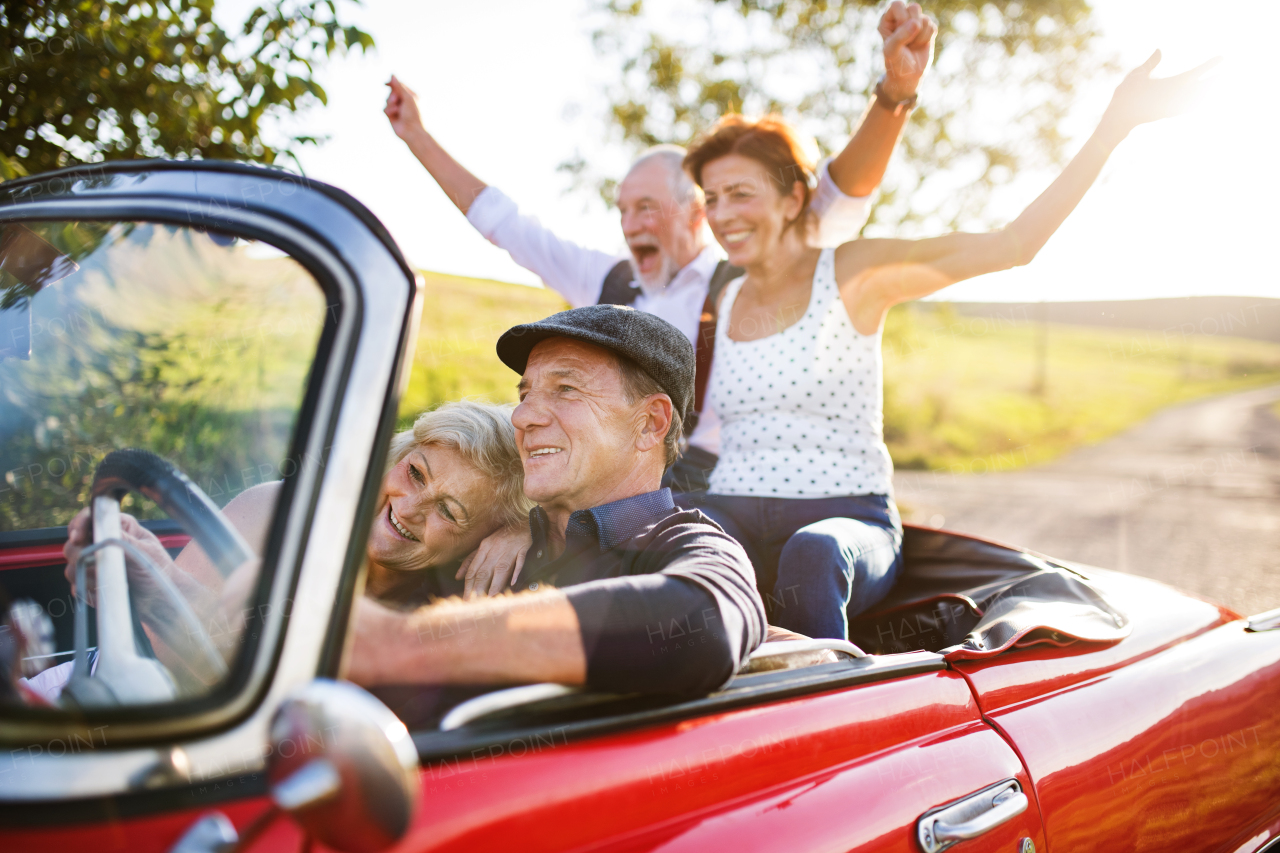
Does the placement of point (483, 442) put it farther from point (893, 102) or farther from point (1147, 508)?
point (1147, 508)

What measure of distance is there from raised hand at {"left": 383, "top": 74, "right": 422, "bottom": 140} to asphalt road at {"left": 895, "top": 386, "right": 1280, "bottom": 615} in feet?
23.1

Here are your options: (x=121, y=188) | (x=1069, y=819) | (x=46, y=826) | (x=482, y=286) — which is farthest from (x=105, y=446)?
(x=482, y=286)

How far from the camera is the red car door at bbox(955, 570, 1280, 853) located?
1.58 metres

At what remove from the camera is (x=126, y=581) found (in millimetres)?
1205

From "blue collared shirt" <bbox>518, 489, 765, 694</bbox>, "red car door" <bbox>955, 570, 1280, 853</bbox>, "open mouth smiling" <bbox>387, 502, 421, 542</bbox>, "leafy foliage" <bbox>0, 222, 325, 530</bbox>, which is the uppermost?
"leafy foliage" <bbox>0, 222, 325, 530</bbox>

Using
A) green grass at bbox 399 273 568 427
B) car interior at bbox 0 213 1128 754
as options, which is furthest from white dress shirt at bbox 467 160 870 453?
car interior at bbox 0 213 1128 754

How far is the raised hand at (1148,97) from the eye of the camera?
7.84 ft

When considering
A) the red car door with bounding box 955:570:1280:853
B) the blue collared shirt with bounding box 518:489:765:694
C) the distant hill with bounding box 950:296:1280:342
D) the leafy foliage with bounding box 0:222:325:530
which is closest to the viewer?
the leafy foliage with bounding box 0:222:325:530

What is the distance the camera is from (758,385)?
2797mm

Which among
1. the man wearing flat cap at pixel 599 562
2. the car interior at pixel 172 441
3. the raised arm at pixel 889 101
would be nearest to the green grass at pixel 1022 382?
the raised arm at pixel 889 101

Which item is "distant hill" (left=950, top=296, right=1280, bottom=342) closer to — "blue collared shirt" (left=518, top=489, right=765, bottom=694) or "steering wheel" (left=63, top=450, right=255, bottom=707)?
"blue collared shirt" (left=518, top=489, right=765, bottom=694)

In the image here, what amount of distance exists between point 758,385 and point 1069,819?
5.22 feet

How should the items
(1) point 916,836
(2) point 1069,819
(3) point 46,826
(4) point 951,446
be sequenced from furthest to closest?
1. (4) point 951,446
2. (2) point 1069,819
3. (1) point 916,836
4. (3) point 46,826

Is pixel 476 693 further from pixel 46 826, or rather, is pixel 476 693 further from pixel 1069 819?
pixel 1069 819
